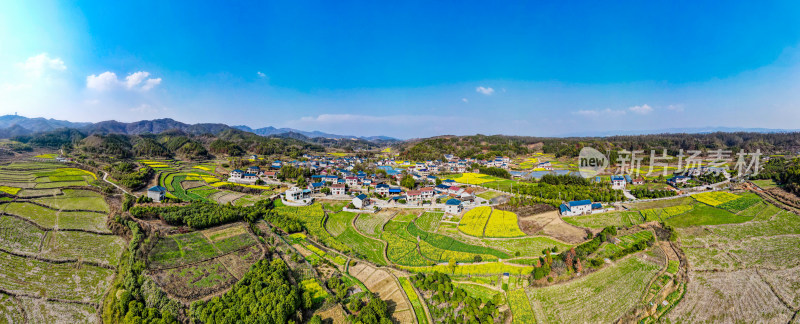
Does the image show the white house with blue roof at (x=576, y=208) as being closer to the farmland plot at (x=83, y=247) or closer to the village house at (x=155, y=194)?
the farmland plot at (x=83, y=247)

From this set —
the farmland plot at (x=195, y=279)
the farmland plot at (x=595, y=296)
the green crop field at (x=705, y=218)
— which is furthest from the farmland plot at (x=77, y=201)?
the green crop field at (x=705, y=218)

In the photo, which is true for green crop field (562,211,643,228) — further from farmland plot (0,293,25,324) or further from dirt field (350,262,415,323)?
farmland plot (0,293,25,324)

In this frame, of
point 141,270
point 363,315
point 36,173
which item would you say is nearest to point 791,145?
point 363,315

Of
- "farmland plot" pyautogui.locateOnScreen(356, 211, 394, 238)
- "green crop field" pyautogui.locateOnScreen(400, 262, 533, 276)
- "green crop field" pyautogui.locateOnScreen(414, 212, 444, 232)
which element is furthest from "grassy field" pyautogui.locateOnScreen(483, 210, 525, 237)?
"farmland plot" pyautogui.locateOnScreen(356, 211, 394, 238)

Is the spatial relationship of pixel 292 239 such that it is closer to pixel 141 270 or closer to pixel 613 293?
pixel 141 270

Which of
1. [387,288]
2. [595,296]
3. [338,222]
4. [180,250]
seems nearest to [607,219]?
[595,296]
